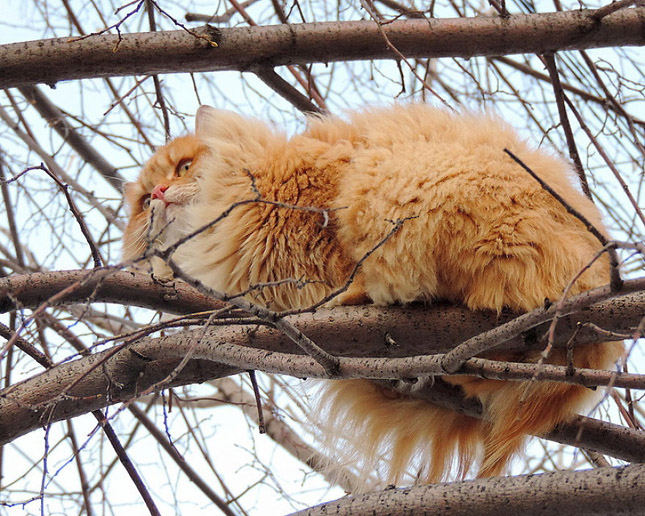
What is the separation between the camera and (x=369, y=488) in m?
3.01

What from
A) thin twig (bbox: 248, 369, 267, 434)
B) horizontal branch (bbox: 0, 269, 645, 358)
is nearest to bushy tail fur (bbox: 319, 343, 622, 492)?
horizontal branch (bbox: 0, 269, 645, 358)

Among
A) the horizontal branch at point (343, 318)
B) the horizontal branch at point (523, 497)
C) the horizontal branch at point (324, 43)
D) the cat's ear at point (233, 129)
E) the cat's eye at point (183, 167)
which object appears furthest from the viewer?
the cat's eye at point (183, 167)

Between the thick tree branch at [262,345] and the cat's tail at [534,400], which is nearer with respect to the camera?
the thick tree branch at [262,345]

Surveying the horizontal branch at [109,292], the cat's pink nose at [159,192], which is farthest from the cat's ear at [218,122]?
the horizontal branch at [109,292]

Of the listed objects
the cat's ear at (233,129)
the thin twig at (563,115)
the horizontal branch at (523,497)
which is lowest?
the horizontal branch at (523,497)

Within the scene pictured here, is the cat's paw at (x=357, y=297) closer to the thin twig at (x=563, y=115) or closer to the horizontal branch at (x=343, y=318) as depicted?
the horizontal branch at (x=343, y=318)

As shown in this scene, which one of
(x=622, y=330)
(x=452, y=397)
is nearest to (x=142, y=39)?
(x=452, y=397)

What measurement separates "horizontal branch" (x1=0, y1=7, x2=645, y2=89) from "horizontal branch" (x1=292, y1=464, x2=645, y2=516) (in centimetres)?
154

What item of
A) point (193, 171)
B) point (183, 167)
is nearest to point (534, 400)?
point (193, 171)

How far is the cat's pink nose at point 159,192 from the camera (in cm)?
315

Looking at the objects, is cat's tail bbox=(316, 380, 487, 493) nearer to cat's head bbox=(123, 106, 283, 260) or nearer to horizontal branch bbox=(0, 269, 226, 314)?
horizontal branch bbox=(0, 269, 226, 314)

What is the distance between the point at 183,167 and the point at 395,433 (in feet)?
5.17

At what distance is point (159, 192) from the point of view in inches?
125

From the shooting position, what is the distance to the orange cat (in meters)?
2.33
